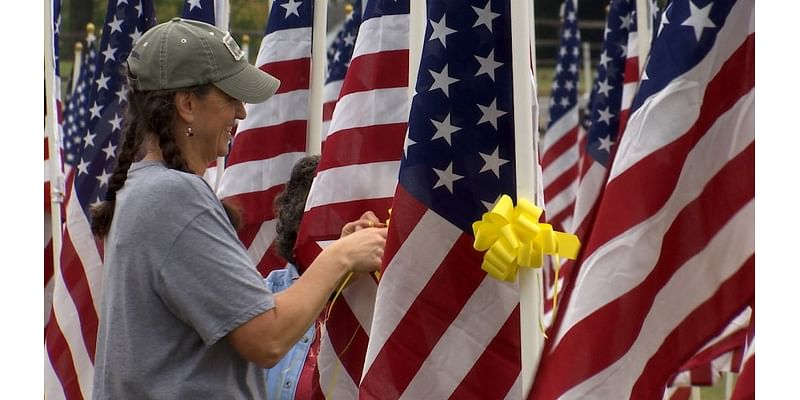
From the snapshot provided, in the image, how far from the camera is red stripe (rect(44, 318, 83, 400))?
296 inches

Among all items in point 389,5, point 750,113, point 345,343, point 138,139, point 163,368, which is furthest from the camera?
point 389,5

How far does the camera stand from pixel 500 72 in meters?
3.81

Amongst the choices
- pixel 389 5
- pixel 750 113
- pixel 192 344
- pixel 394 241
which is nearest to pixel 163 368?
pixel 192 344

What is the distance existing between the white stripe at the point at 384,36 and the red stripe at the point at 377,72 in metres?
0.03

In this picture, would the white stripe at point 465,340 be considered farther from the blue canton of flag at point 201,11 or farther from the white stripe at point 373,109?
the blue canton of flag at point 201,11

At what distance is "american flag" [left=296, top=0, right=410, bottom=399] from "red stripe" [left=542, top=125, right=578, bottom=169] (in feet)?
27.4

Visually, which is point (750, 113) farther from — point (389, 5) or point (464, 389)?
point (389, 5)

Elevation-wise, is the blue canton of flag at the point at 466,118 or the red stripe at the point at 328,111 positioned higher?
the blue canton of flag at the point at 466,118

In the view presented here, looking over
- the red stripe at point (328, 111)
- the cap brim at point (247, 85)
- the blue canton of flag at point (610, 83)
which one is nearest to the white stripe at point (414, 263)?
the cap brim at point (247, 85)

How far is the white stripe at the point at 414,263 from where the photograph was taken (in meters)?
3.85

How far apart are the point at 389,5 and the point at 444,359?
1801 millimetres

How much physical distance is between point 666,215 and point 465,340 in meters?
0.82

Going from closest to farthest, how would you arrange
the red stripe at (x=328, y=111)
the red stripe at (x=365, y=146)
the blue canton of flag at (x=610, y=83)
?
1. the red stripe at (x=365, y=146)
2. the red stripe at (x=328, y=111)
3. the blue canton of flag at (x=610, y=83)

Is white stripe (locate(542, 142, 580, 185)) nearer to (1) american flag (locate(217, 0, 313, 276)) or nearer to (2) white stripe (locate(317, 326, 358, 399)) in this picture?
(1) american flag (locate(217, 0, 313, 276))
